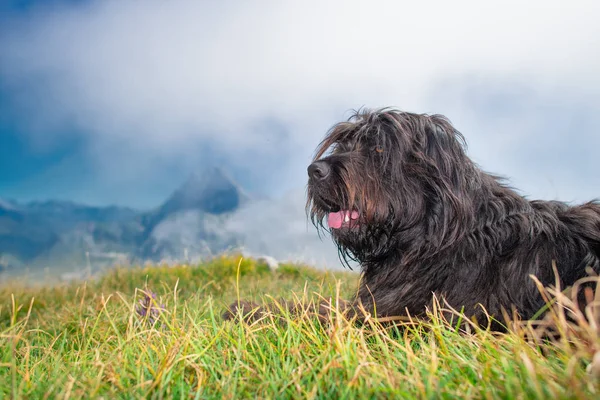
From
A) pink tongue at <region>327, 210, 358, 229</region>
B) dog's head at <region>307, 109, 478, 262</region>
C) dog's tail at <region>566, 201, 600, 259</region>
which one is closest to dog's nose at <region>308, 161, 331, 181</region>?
dog's head at <region>307, 109, 478, 262</region>

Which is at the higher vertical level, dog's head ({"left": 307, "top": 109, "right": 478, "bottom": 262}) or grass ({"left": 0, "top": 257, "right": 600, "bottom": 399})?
dog's head ({"left": 307, "top": 109, "right": 478, "bottom": 262})

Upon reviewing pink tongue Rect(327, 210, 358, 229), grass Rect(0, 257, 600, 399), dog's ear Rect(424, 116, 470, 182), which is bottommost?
grass Rect(0, 257, 600, 399)

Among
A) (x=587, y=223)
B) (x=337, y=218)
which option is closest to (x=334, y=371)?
(x=337, y=218)

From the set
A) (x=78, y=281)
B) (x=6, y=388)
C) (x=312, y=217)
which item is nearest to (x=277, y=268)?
(x=78, y=281)

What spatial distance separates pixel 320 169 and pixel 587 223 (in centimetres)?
195

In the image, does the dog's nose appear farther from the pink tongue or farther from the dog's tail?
the dog's tail

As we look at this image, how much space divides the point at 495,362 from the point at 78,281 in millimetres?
8698

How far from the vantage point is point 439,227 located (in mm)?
3553

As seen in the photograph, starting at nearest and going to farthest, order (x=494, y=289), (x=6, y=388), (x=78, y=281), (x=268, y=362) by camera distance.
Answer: (x=6, y=388)
(x=268, y=362)
(x=494, y=289)
(x=78, y=281)

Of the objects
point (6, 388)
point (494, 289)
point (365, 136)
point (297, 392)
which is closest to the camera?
point (297, 392)

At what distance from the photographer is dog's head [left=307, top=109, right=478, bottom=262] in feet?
11.6

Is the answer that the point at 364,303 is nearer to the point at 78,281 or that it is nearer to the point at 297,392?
the point at 297,392

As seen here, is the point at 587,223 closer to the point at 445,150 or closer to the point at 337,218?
the point at 445,150

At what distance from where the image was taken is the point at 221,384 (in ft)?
7.41
